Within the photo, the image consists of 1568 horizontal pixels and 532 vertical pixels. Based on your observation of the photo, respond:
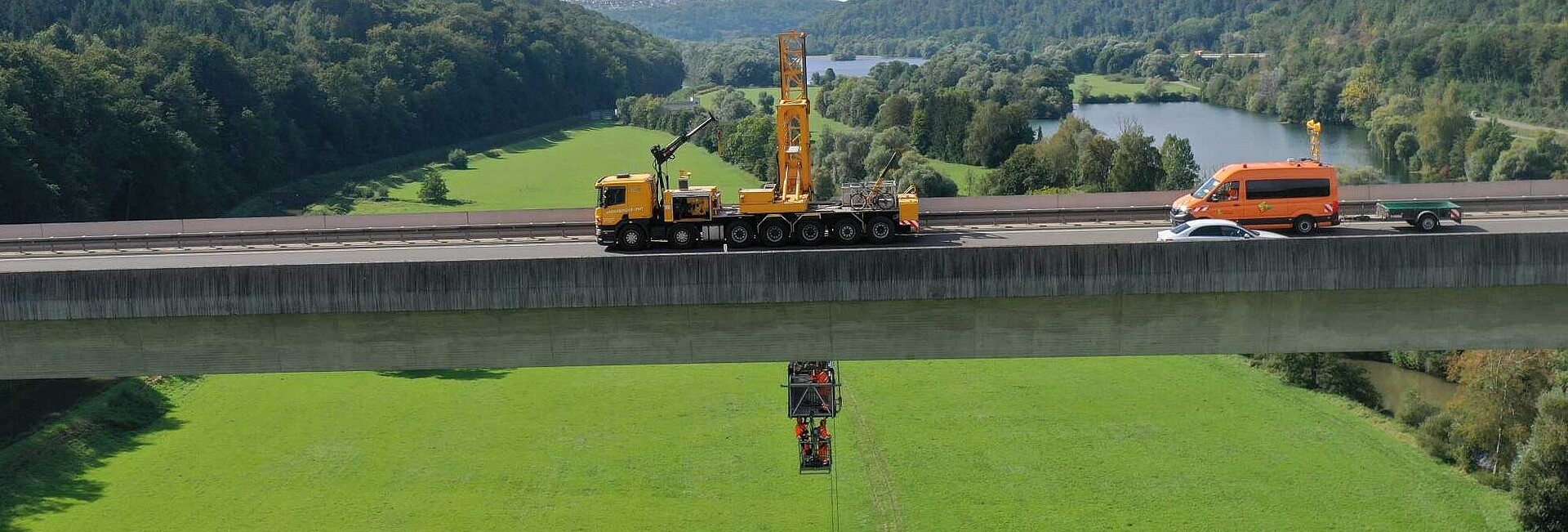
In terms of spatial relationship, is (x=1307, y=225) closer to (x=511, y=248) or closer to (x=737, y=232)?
(x=737, y=232)

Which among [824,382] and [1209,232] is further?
[1209,232]

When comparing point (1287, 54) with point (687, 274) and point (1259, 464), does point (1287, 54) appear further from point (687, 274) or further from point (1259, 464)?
point (687, 274)

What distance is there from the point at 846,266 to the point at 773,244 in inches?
327

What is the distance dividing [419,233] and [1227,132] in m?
123

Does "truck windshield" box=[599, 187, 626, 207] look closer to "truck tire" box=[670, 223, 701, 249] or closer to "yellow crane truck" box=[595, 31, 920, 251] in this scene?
"yellow crane truck" box=[595, 31, 920, 251]

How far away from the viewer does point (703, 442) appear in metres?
49.4

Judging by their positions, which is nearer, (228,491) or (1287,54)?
(228,491)

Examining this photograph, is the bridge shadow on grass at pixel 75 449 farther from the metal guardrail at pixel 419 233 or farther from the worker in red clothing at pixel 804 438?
the worker in red clothing at pixel 804 438

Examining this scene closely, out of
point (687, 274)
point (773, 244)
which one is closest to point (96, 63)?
point (773, 244)

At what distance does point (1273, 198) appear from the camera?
110ft

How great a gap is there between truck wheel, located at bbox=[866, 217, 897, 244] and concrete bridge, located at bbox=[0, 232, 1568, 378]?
7.26 m

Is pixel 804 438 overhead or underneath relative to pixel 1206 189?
underneath

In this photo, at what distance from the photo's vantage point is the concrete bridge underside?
2553cm

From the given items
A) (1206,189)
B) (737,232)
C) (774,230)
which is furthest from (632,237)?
(1206,189)
